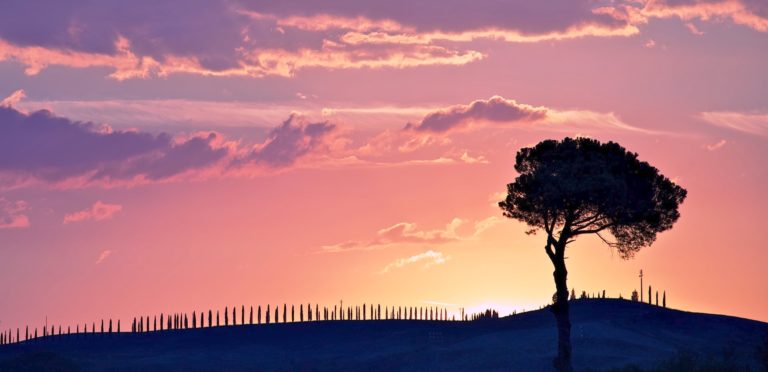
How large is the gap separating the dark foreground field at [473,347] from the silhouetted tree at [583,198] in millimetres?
8462

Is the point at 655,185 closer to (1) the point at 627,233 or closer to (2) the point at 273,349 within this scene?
(1) the point at 627,233

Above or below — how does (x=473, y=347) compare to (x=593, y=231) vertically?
below

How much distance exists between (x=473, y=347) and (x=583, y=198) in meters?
39.8

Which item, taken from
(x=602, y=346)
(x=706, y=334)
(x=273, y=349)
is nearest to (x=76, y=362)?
(x=273, y=349)

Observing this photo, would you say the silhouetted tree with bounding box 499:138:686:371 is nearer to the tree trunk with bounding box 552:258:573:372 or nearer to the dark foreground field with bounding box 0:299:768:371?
the tree trunk with bounding box 552:258:573:372

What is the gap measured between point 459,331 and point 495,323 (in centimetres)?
523

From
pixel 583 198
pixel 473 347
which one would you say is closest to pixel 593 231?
pixel 583 198

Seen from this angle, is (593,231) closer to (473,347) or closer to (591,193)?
(591,193)

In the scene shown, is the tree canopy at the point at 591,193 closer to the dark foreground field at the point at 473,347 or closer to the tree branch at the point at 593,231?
the tree branch at the point at 593,231

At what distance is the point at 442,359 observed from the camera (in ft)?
373

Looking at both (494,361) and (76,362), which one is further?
(76,362)

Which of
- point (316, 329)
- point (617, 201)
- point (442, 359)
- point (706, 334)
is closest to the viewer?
point (617, 201)

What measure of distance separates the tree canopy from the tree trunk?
1.39 metres

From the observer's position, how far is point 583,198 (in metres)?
82.2
